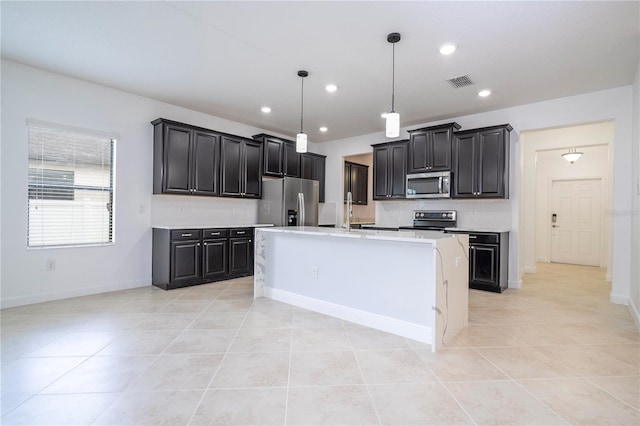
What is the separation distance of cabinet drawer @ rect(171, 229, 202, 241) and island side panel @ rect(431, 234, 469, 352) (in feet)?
11.5

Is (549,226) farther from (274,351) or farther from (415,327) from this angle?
(274,351)

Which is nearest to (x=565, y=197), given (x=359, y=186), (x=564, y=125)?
(x=564, y=125)

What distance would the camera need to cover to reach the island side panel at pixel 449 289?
2494 mm

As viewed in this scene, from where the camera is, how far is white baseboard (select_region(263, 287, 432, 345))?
2707 mm

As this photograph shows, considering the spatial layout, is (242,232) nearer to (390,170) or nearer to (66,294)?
(66,294)

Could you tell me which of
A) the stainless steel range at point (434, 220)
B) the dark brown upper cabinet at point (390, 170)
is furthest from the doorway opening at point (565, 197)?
the dark brown upper cabinet at point (390, 170)

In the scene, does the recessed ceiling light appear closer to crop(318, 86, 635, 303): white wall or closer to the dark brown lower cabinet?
crop(318, 86, 635, 303): white wall

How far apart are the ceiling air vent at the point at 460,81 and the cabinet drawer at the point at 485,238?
6.95 ft

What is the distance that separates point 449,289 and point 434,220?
2.97 metres

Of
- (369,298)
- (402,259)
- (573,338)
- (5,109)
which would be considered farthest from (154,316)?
(573,338)

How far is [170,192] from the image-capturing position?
4570 millimetres

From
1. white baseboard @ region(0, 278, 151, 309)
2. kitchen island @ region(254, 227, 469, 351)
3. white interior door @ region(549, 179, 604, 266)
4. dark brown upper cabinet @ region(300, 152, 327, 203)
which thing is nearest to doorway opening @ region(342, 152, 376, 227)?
dark brown upper cabinet @ region(300, 152, 327, 203)

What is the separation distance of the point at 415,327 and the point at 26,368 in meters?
2.96

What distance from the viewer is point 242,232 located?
523 cm
